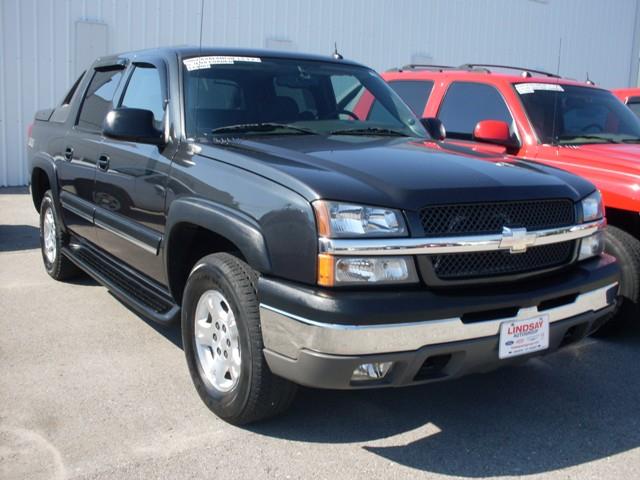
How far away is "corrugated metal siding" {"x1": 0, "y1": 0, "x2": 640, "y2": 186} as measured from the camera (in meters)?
11.0

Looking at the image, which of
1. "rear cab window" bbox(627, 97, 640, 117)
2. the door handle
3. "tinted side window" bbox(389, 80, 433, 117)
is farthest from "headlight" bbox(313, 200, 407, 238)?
"rear cab window" bbox(627, 97, 640, 117)

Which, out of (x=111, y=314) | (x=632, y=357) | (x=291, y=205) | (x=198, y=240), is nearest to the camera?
(x=291, y=205)

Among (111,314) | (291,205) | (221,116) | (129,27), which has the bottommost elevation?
(111,314)

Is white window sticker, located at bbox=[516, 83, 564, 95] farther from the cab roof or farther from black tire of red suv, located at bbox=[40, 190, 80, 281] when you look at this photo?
black tire of red suv, located at bbox=[40, 190, 80, 281]

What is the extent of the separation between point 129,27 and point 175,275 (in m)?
8.95

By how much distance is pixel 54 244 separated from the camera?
5.71 metres

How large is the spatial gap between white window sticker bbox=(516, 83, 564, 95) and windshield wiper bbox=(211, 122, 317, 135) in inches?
94.7

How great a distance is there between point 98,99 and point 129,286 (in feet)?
4.92

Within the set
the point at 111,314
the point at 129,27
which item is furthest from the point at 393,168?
the point at 129,27

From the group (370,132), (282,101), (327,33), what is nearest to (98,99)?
(282,101)

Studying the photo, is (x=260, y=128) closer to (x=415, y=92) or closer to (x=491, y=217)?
(x=491, y=217)

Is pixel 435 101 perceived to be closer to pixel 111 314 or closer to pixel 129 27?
pixel 111 314

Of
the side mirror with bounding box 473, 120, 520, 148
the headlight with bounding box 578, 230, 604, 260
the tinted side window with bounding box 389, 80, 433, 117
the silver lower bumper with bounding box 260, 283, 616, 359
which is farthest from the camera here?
the tinted side window with bounding box 389, 80, 433, 117

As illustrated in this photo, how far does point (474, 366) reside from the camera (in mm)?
2875
